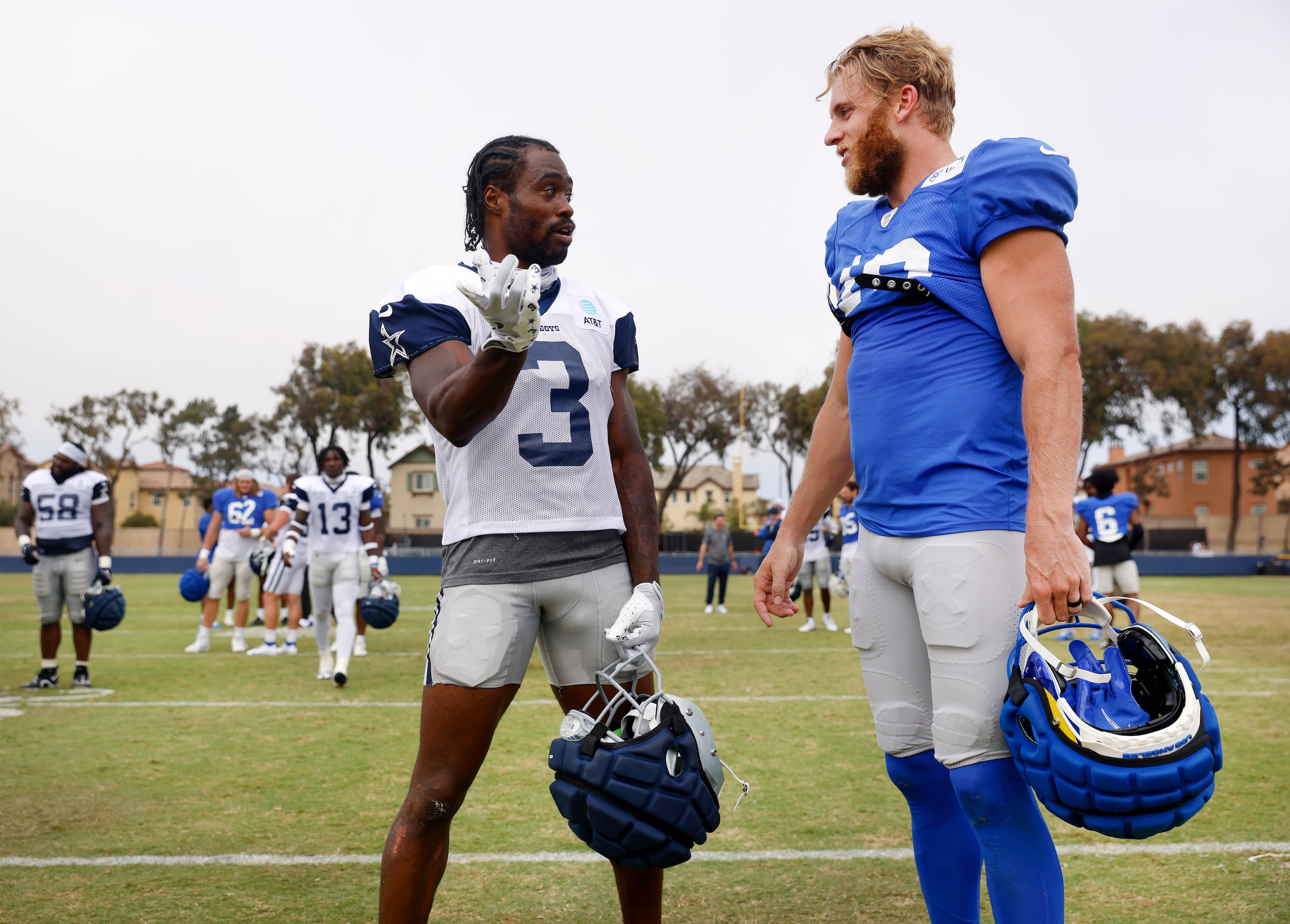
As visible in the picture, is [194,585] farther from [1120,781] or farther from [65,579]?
[1120,781]

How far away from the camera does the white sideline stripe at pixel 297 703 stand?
7.95 m

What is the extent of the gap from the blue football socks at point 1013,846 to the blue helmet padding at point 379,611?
26.1 feet

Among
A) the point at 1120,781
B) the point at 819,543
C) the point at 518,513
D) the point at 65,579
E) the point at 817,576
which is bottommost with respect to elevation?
the point at 817,576

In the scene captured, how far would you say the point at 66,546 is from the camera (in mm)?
9047

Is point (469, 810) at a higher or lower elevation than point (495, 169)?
lower

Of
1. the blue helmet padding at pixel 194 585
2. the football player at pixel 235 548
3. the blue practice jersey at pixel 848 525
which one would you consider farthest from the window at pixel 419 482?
the football player at pixel 235 548

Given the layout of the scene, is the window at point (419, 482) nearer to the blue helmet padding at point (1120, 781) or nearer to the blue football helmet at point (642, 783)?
the blue football helmet at point (642, 783)

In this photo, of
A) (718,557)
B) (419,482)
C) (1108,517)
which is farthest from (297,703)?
(419,482)

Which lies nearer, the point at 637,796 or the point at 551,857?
the point at 637,796

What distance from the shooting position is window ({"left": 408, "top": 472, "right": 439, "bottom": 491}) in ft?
251

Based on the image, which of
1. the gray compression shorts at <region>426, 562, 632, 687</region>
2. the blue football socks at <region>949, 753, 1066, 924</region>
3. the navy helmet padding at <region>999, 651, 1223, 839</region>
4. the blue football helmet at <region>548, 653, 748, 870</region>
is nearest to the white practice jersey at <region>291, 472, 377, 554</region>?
the gray compression shorts at <region>426, 562, 632, 687</region>

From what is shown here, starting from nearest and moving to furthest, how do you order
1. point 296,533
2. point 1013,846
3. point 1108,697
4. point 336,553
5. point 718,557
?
point 1108,697 < point 1013,846 < point 336,553 < point 296,533 < point 718,557

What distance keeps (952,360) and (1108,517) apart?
11.2 m

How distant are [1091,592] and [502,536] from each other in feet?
4.67
